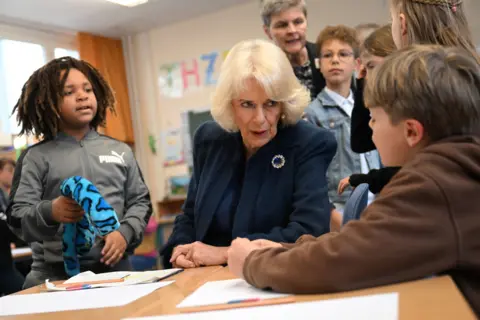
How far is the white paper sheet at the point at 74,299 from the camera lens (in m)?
1.07

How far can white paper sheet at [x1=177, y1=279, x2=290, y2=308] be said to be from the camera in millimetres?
919

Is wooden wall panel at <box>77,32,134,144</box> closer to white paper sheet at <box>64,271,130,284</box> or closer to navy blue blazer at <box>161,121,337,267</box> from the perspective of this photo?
navy blue blazer at <box>161,121,337,267</box>

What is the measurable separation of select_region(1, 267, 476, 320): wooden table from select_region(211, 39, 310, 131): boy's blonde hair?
63 cm

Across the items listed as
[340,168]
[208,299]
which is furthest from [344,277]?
[340,168]

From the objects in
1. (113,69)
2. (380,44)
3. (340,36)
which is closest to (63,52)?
(113,69)

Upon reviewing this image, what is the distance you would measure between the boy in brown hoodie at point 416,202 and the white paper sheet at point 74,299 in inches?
12.0

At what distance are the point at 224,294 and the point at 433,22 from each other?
808 mm

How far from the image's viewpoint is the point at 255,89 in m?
1.69

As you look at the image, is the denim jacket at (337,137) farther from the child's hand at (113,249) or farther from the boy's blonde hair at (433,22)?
the boy's blonde hair at (433,22)

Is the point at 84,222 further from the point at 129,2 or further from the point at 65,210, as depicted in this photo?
the point at 129,2

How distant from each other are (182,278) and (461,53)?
74 centimetres

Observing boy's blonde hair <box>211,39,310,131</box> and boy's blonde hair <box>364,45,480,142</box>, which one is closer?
boy's blonde hair <box>364,45,480,142</box>

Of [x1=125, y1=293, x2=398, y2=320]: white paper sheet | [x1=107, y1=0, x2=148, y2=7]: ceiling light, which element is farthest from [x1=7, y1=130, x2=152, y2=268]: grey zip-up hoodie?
[x1=107, y1=0, x2=148, y2=7]: ceiling light

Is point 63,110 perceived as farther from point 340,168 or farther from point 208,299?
point 208,299
